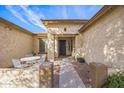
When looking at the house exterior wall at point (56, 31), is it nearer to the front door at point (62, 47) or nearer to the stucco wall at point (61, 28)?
the stucco wall at point (61, 28)

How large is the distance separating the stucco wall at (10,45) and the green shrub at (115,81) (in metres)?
4.55

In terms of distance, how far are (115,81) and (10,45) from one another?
528cm

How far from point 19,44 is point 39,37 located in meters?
1.91

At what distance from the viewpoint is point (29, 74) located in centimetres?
483

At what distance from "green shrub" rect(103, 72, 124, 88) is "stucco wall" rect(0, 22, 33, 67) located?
14.9 ft

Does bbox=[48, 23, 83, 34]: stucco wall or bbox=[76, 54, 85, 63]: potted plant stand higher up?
bbox=[48, 23, 83, 34]: stucco wall

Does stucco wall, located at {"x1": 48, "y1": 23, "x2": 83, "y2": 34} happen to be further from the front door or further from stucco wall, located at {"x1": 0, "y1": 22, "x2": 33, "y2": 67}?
stucco wall, located at {"x1": 0, "y1": 22, "x2": 33, "y2": 67}

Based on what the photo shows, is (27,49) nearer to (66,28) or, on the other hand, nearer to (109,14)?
(66,28)

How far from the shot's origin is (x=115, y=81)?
13.7 feet

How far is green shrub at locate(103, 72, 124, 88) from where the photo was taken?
4.07 metres

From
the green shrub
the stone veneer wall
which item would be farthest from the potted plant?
the green shrub

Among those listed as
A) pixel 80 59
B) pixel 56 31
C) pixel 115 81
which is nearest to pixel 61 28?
pixel 56 31

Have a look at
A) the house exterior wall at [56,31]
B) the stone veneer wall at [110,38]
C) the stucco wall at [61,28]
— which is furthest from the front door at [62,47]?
the stone veneer wall at [110,38]

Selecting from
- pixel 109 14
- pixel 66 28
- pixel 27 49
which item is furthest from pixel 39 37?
pixel 109 14
